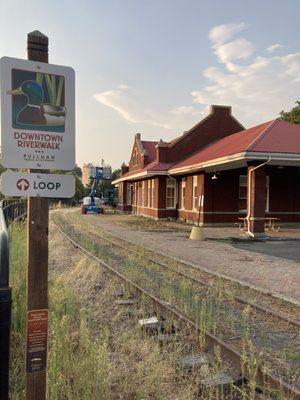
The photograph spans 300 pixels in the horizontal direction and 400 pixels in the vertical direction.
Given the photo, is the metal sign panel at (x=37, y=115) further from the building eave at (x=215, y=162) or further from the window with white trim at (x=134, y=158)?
the window with white trim at (x=134, y=158)

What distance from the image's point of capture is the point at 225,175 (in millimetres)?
24344

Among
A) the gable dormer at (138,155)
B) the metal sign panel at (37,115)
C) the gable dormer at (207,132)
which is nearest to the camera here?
the metal sign panel at (37,115)

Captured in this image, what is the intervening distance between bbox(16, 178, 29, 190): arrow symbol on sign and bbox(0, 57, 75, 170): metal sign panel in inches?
3.8

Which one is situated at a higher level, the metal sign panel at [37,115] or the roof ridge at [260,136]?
the roof ridge at [260,136]

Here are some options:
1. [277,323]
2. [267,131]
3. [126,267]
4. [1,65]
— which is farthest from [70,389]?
[267,131]

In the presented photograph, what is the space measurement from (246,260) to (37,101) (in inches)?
392

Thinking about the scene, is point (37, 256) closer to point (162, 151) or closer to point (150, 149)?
point (162, 151)

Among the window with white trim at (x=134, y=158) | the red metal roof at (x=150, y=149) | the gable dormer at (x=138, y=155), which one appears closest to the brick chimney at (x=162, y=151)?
the gable dormer at (x=138, y=155)

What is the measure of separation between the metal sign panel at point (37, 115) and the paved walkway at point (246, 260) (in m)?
5.86

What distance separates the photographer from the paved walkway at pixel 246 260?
901 cm

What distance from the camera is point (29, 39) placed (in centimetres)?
303

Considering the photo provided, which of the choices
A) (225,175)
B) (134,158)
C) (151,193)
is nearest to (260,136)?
(225,175)

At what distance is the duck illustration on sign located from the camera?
2922 millimetres

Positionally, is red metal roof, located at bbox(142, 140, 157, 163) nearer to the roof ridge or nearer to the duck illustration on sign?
the roof ridge
